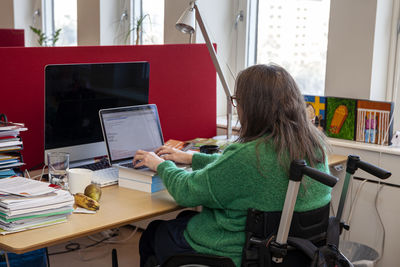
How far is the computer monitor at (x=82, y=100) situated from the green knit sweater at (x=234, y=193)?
23.8 inches

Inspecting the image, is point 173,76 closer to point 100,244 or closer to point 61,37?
point 100,244

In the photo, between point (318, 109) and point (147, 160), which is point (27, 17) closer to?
point (318, 109)

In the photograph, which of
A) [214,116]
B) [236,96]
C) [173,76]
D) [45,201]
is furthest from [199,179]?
[214,116]

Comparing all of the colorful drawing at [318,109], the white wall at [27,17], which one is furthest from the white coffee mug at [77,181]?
the white wall at [27,17]

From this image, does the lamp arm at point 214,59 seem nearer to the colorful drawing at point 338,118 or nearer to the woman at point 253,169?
the colorful drawing at point 338,118

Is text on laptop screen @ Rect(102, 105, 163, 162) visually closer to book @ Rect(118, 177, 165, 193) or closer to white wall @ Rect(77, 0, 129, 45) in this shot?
book @ Rect(118, 177, 165, 193)

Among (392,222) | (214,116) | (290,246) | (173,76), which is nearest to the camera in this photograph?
(290,246)

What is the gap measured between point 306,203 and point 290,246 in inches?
5.8

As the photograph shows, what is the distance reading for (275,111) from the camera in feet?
5.44

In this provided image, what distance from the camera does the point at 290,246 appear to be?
5.14 feet

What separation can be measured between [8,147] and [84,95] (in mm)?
396

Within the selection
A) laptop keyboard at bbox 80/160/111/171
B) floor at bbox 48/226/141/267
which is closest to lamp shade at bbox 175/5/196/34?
laptop keyboard at bbox 80/160/111/171

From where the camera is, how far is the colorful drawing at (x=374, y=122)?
2604 millimetres

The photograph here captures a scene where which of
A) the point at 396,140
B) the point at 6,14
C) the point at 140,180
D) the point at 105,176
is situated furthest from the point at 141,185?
the point at 6,14
